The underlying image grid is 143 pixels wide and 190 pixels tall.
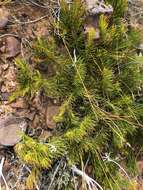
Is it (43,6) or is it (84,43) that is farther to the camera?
(43,6)

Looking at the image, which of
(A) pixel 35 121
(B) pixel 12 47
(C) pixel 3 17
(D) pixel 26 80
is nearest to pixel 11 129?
(A) pixel 35 121

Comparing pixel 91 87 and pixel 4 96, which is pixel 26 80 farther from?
pixel 91 87

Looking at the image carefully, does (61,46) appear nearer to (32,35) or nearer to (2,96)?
(32,35)

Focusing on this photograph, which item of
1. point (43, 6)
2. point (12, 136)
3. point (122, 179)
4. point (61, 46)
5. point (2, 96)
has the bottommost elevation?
point (122, 179)

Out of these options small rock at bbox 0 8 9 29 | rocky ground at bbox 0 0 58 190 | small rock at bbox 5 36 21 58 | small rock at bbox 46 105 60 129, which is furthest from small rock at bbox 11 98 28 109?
small rock at bbox 0 8 9 29

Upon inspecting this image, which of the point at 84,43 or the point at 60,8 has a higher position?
the point at 60,8

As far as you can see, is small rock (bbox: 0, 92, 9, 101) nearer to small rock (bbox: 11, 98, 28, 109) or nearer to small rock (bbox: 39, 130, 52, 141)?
small rock (bbox: 11, 98, 28, 109)

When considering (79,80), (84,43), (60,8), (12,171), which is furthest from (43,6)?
(12,171)
